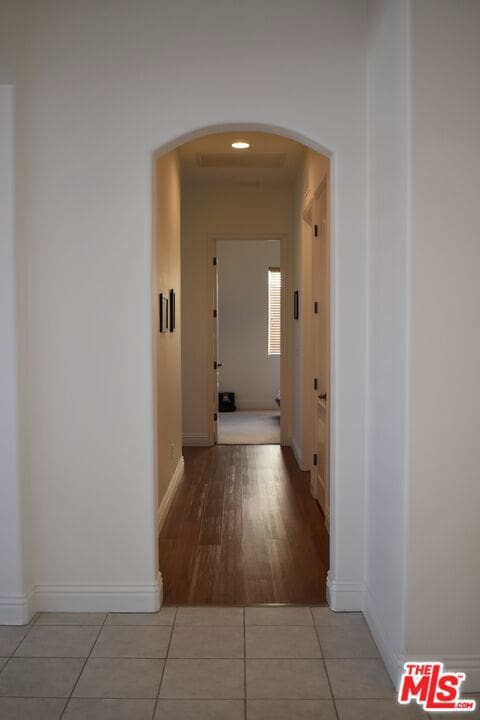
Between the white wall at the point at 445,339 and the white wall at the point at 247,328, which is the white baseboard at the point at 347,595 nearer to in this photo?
the white wall at the point at 445,339

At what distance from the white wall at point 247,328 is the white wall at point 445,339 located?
28.7ft

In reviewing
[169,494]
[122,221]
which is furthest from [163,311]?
[122,221]

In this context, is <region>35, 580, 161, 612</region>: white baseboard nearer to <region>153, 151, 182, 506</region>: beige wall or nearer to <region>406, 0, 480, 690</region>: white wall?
<region>153, 151, 182, 506</region>: beige wall

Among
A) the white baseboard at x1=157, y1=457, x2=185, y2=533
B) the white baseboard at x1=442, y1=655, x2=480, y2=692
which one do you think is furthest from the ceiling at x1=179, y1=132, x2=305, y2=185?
the white baseboard at x1=442, y1=655, x2=480, y2=692

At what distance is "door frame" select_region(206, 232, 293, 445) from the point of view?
24.8 feet

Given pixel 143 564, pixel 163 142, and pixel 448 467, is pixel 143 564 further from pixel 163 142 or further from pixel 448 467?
pixel 163 142

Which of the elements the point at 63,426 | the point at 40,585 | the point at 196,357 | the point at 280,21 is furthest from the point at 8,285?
the point at 196,357

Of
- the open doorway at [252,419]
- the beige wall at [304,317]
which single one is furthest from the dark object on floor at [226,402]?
the beige wall at [304,317]

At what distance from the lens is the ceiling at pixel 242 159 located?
564 centimetres

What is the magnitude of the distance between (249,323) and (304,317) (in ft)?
17.6

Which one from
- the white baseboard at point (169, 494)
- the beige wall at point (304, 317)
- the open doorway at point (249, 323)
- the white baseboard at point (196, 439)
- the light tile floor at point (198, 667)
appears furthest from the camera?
the open doorway at point (249, 323)

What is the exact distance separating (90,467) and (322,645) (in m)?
1.36

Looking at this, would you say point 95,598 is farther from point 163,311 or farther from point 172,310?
point 172,310

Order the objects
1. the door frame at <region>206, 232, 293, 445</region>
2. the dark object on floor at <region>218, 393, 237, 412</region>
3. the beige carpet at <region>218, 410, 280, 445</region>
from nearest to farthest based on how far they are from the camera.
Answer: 1. the door frame at <region>206, 232, 293, 445</region>
2. the beige carpet at <region>218, 410, 280, 445</region>
3. the dark object on floor at <region>218, 393, 237, 412</region>
